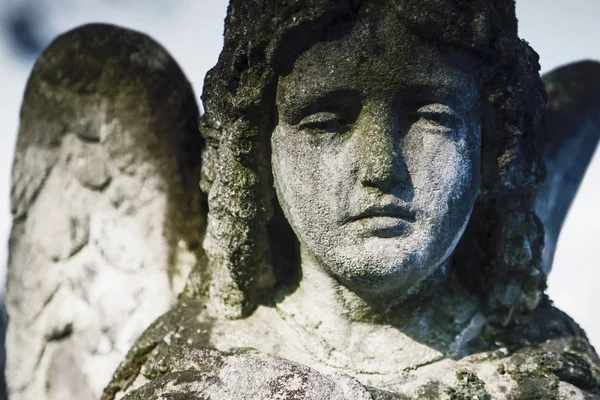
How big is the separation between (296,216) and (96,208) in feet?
3.51

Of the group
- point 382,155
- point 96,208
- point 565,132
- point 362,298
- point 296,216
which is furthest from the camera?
point 565,132

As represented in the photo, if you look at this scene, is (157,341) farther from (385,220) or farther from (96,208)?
(385,220)

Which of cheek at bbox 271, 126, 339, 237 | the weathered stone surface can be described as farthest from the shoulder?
cheek at bbox 271, 126, 339, 237

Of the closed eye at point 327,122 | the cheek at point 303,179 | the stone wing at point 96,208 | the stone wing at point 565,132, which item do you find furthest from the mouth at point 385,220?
the stone wing at point 565,132

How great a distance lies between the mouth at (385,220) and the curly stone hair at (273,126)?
0.40 m

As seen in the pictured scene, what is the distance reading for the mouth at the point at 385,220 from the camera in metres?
2.85

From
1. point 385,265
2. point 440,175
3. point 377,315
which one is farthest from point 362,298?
point 440,175

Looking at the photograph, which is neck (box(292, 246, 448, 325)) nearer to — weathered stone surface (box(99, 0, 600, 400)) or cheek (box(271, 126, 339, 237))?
weathered stone surface (box(99, 0, 600, 400))

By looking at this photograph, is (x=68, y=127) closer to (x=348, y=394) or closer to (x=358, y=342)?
(x=358, y=342)

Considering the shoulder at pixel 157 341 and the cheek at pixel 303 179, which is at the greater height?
the cheek at pixel 303 179

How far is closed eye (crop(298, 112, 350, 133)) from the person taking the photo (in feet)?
9.47

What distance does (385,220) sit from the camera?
2857 mm

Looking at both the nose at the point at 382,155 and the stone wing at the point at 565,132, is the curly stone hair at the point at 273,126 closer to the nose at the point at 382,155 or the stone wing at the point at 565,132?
the nose at the point at 382,155

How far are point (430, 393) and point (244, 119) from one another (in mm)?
1002
